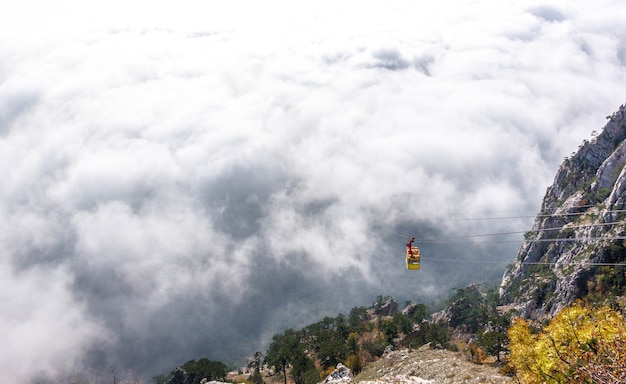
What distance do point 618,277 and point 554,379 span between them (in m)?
119

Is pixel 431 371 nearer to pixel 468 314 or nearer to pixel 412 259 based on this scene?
pixel 412 259

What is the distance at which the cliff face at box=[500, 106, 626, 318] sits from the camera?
431ft

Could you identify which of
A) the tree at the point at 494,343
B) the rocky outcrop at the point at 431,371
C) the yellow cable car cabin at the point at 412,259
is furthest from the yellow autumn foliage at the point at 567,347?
the tree at the point at 494,343

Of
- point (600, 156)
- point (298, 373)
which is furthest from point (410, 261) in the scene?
point (600, 156)

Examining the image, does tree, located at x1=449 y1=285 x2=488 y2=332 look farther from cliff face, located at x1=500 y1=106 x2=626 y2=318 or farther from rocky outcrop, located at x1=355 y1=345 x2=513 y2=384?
rocky outcrop, located at x1=355 y1=345 x2=513 y2=384

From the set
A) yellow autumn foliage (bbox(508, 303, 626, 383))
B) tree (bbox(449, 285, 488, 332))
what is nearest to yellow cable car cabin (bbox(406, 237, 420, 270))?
yellow autumn foliage (bbox(508, 303, 626, 383))

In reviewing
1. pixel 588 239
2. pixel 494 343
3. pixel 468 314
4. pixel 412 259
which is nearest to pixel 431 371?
pixel 412 259

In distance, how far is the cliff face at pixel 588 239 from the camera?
431 ft

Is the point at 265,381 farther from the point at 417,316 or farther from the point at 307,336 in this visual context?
the point at 417,316

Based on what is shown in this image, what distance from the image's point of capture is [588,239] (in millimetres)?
141250

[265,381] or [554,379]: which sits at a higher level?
[554,379]

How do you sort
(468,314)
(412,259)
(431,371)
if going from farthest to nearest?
(468,314)
(412,259)
(431,371)

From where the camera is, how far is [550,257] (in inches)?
7293

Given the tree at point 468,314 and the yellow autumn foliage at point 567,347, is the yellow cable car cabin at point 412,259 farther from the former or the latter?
the tree at point 468,314
